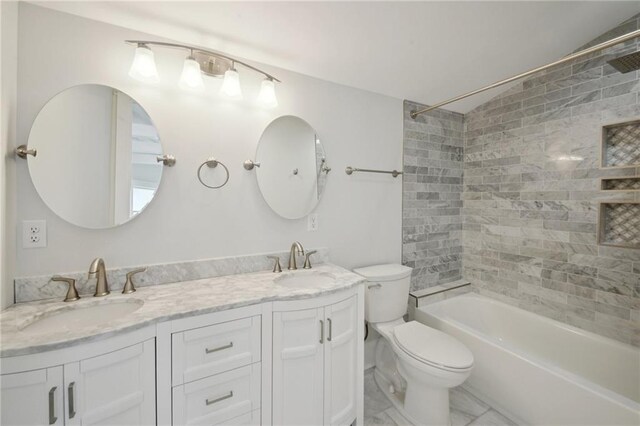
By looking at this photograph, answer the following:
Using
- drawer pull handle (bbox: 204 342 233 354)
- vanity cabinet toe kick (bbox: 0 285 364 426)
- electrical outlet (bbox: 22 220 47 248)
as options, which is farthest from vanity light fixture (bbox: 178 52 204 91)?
drawer pull handle (bbox: 204 342 233 354)

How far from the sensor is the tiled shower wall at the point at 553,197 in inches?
66.9

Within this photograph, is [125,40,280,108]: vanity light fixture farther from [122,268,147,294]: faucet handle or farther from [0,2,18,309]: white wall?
[122,268,147,294]: faucet handle

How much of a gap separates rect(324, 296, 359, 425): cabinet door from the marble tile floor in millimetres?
303

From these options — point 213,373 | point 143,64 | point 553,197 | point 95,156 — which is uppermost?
point 143,64

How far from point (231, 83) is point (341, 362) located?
1668mm

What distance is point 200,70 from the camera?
4.61ft

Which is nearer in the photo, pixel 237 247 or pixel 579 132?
pixel 237 247

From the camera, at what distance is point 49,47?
1.15m

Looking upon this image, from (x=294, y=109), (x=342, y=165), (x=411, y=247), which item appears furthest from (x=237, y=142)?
(x=411, y=247)

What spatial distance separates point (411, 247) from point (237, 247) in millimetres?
1515

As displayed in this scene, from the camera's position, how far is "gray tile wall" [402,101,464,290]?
88.6 inches

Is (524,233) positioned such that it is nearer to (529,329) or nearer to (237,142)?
(529,329)

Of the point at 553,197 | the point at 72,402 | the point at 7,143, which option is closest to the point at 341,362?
the point at 72,402

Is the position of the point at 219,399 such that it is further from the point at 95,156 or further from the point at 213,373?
the point at 95,156
